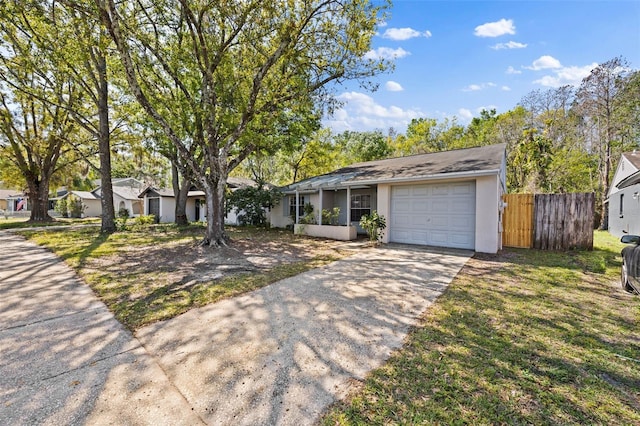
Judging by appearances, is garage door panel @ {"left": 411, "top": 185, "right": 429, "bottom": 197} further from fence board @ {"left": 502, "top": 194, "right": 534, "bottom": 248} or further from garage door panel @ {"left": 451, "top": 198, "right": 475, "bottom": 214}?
fence board @ {"left": 502, "top": 194, "right": 534, "bottom": 248}

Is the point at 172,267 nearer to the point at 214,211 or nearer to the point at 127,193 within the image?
the point at 214,211

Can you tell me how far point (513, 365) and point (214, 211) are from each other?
8849 mm

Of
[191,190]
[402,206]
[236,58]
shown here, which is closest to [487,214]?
[402,206]

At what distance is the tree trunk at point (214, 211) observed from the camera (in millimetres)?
9328

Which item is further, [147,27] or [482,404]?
[147,27]

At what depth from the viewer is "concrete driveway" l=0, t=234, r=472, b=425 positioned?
84.2 inches

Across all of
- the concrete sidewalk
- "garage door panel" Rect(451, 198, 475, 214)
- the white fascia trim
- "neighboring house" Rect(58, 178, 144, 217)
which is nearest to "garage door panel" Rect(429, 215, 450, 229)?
"garage door panel" Rect(451, 198, 475, 214)

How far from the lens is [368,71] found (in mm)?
9555

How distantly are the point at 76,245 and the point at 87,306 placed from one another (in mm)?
7242

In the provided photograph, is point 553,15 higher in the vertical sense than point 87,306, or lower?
higher

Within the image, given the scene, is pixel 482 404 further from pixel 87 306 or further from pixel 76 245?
pixel 76 245

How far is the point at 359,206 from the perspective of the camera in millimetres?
Result: 13070

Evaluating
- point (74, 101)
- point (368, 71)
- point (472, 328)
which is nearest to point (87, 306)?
point (472, 328)

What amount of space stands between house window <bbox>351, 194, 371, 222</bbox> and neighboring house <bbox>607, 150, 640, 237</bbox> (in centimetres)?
914
